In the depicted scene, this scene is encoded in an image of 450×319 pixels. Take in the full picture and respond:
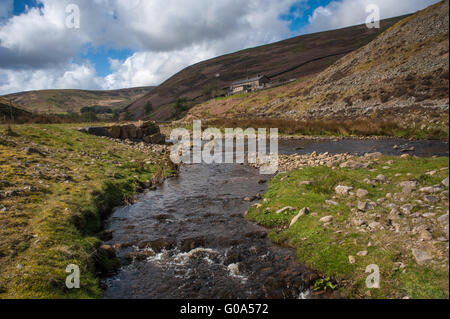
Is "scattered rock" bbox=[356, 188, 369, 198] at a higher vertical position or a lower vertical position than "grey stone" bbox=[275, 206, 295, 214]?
higher

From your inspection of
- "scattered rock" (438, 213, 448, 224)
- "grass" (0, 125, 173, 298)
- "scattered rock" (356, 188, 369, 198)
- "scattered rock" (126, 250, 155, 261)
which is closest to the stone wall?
"grass" (0, 125, 173, 298)

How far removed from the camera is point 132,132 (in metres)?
36.9

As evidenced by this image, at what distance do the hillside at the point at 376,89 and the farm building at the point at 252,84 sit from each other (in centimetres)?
2611

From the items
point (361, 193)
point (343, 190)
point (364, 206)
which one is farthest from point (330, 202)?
point (364, 206)

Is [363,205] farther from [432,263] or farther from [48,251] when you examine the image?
[48,251]

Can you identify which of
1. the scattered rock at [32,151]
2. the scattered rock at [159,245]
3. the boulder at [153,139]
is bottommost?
the scattered rock at [159,245]

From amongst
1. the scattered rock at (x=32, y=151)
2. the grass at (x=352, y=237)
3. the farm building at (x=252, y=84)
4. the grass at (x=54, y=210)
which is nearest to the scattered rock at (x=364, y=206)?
the grass at (x=352, y=237)

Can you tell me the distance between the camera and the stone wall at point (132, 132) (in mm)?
33537

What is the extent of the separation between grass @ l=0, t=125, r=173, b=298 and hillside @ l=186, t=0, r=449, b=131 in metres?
18.9

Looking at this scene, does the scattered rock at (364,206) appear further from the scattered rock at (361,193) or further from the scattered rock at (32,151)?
the scattered rock at (32,151)

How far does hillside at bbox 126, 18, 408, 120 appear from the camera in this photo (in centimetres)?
11154

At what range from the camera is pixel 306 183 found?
13109 mm

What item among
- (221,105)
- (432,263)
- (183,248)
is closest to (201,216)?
(183,248)

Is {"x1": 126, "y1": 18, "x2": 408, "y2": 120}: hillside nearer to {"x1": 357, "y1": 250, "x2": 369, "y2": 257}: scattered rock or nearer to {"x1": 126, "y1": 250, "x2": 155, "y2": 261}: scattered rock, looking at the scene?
{"x1": 126, "y1": 250, "x2": 155, "y2": 261}: scattered rock
